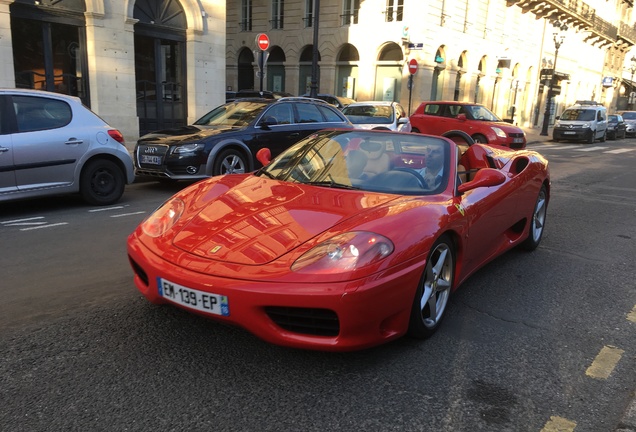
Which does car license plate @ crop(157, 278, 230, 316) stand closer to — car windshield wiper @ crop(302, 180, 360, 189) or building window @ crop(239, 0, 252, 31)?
car windshield wiper @ crop(302, 180, 360, 189)

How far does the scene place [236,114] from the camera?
966 cm

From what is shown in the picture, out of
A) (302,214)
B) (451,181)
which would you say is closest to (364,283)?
(302,214)

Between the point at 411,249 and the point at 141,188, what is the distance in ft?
23.5

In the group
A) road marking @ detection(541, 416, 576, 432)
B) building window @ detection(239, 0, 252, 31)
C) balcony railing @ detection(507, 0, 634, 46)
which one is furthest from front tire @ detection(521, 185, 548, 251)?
balcony railing @ detection(507, 0, 634, 46)

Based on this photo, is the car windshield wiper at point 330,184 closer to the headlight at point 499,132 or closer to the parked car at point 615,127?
the headlight at point 499,132

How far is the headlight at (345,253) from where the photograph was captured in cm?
274

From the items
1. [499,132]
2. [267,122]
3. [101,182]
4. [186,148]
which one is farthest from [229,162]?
[499,132]

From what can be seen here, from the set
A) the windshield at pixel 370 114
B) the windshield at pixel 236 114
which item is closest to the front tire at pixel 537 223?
the windshield at pixel 236 114

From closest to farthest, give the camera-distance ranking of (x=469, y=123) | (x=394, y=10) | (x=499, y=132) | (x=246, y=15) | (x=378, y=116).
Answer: (x=378, y=116)
(x=499, y=132)
(x=469, y=123)
(x=394, y=10)
(x=246, y=15)

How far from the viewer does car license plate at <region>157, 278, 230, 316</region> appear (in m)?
2.72

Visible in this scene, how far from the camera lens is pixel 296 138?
974 centimetres

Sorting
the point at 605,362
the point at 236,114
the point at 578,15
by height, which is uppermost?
the point at 578,15

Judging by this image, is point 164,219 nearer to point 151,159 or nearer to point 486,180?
point 486,180

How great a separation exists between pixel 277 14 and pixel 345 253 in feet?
108
